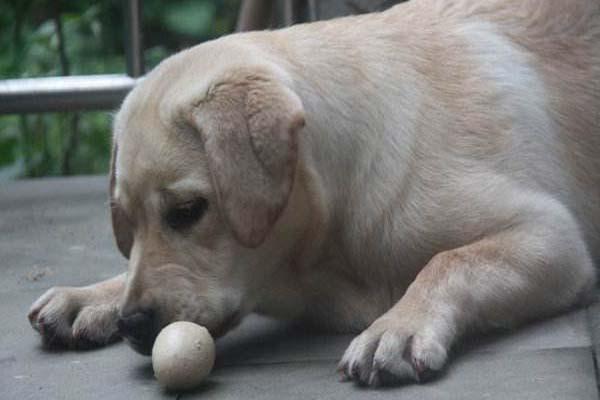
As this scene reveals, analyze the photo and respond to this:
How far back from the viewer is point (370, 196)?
397 centimetres

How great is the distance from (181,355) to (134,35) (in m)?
3.41

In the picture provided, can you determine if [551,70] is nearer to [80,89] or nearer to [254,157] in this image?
[254,157]

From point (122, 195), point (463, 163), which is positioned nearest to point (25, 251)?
point (122, 195)

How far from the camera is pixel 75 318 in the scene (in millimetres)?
4180

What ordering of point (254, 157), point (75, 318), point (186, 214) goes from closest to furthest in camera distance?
1. point (254, 157)
2. point (186, 214)
3. point (75, 318)

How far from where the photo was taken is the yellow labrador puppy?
3.71 m

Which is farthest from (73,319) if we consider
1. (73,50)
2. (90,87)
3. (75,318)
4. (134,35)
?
(73,50)

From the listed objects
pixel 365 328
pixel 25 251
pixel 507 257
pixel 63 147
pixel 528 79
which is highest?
pixel 528 79

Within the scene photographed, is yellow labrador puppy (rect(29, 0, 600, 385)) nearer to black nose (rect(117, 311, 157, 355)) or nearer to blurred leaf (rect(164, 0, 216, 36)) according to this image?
black nose (rect(117, 311, 157, 355))

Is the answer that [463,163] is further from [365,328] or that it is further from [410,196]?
[365,328]

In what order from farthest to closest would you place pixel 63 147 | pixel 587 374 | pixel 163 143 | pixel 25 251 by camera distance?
pixel 63 147, pixel 25 251, pixel 163 143, pixel 587 374

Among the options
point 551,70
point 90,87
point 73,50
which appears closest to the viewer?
point 551,70

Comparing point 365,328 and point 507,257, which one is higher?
point 507,257

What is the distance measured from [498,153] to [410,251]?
38cm
